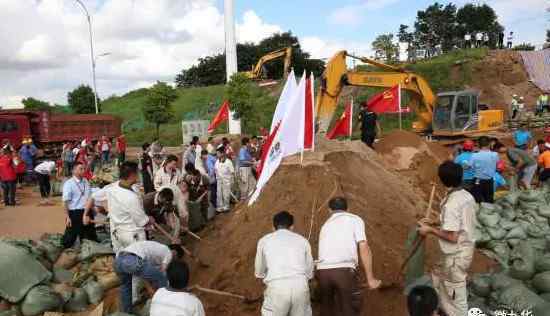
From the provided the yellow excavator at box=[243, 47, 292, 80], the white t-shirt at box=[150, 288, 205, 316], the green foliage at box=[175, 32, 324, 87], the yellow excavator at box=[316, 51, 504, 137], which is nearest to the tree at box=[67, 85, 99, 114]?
the green foliage at box=[175, 32, 324, 87]

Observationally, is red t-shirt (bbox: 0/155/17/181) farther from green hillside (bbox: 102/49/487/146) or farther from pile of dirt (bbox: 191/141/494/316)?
green hillside (bbox: 102/49/487/146)

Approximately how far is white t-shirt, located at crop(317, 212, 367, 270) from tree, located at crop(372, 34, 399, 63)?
32.5 metres

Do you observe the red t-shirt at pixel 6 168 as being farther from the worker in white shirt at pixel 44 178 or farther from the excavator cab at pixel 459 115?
the excavator cab at pixel 459 115

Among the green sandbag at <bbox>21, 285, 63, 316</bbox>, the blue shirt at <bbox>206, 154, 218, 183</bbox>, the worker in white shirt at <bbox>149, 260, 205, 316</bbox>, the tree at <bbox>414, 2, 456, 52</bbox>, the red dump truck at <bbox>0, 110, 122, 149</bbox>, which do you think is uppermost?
the tree at <bbox>414, 2, 456, 52</bbox>

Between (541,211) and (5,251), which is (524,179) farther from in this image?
(5,251)

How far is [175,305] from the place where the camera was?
131 inches

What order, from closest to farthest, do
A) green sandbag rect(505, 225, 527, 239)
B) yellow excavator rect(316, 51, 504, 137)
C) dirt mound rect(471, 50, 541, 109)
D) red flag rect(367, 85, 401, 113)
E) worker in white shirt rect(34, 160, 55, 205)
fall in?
green sandbag rect(505, 225, 527, 239) → red flag rect(367, 85, 401, 113) → worker in white shirt rect(34, 160, 55, 205) → yellow excavator rect(316, 51, 504, 137) → dirt mound rect(471, 50, 541, 109)

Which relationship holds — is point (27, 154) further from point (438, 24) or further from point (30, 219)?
point (438, 24)

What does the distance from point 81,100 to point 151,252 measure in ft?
141

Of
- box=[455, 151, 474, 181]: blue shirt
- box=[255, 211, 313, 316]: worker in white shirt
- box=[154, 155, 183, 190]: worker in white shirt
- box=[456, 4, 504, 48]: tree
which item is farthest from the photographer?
box=[456, 4, 504, 48]: tree

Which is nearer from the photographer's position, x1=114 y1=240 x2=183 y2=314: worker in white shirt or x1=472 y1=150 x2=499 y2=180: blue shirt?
x1=114 y1=240 x2=183 y2=314: worker in white shirt

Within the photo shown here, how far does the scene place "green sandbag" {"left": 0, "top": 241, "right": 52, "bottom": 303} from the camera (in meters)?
5.89

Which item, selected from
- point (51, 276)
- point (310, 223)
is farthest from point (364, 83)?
point (51, 276)

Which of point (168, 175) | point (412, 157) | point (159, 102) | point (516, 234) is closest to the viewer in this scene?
point (516, 234)
